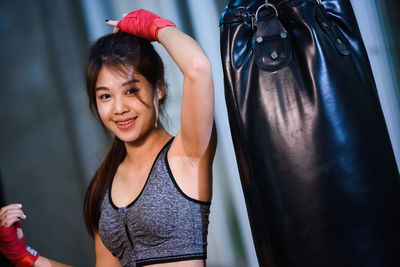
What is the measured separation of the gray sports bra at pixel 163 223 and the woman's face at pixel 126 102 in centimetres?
12

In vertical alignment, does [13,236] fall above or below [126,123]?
below

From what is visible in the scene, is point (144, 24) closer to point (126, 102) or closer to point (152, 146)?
point (126, 102)

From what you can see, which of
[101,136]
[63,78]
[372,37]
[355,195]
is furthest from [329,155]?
[63,78]

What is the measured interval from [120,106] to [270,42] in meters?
0.45

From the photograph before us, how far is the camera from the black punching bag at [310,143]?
679mm

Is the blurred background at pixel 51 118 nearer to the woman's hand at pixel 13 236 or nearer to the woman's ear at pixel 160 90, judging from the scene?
the woman's hand at pixel 13 236

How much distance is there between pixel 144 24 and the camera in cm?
96

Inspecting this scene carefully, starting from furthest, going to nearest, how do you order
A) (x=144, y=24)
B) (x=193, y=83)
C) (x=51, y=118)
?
(x=51, y=118)
(x=144, y=24)
(x=193, y=83)

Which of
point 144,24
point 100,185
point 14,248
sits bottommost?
point 14,248

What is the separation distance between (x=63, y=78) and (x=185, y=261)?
1.53m

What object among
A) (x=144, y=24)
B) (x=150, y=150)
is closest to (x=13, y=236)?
(x=150, y=150)

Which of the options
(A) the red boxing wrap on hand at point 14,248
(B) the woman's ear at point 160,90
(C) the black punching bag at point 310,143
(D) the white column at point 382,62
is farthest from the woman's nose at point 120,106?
(D) the white column at point 382,62

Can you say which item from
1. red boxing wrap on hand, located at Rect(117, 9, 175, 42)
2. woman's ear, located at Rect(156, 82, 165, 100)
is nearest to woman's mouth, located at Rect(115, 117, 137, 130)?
woman's ear, located at Rect(156, 82, 165, 100)

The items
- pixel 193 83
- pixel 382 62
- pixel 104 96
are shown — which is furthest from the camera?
pixel 382 62
